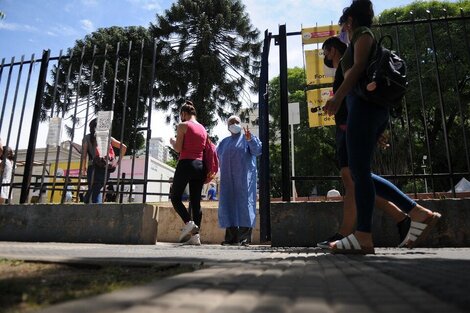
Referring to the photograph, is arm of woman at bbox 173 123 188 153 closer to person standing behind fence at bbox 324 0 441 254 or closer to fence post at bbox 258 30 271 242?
fence post at bbox 258 30 271 242

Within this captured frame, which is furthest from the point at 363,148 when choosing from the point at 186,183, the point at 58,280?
the point at 186,183

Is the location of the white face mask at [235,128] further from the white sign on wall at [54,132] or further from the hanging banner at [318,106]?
the white sign on wall at [54,132]

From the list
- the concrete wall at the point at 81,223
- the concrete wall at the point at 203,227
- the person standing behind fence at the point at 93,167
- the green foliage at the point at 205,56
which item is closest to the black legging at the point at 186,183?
the concrete wall at the point at 81,223

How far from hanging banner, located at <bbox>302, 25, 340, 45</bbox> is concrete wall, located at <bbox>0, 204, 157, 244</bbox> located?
9.88 feet

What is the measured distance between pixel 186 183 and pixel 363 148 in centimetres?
264

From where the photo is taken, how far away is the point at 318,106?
6715 mm

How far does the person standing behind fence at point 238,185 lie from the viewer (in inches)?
205

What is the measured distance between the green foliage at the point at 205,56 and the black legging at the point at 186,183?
57.8 feet

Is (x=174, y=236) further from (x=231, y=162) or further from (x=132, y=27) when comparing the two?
(x=132, y=27)

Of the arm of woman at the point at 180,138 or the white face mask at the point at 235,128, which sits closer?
the arm of woman at the point at 180,138

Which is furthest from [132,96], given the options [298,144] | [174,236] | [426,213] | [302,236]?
[426,213]

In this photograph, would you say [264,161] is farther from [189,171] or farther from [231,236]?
[231,236]

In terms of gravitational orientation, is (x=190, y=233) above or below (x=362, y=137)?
below

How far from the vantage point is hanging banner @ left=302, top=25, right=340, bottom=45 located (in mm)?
5277
